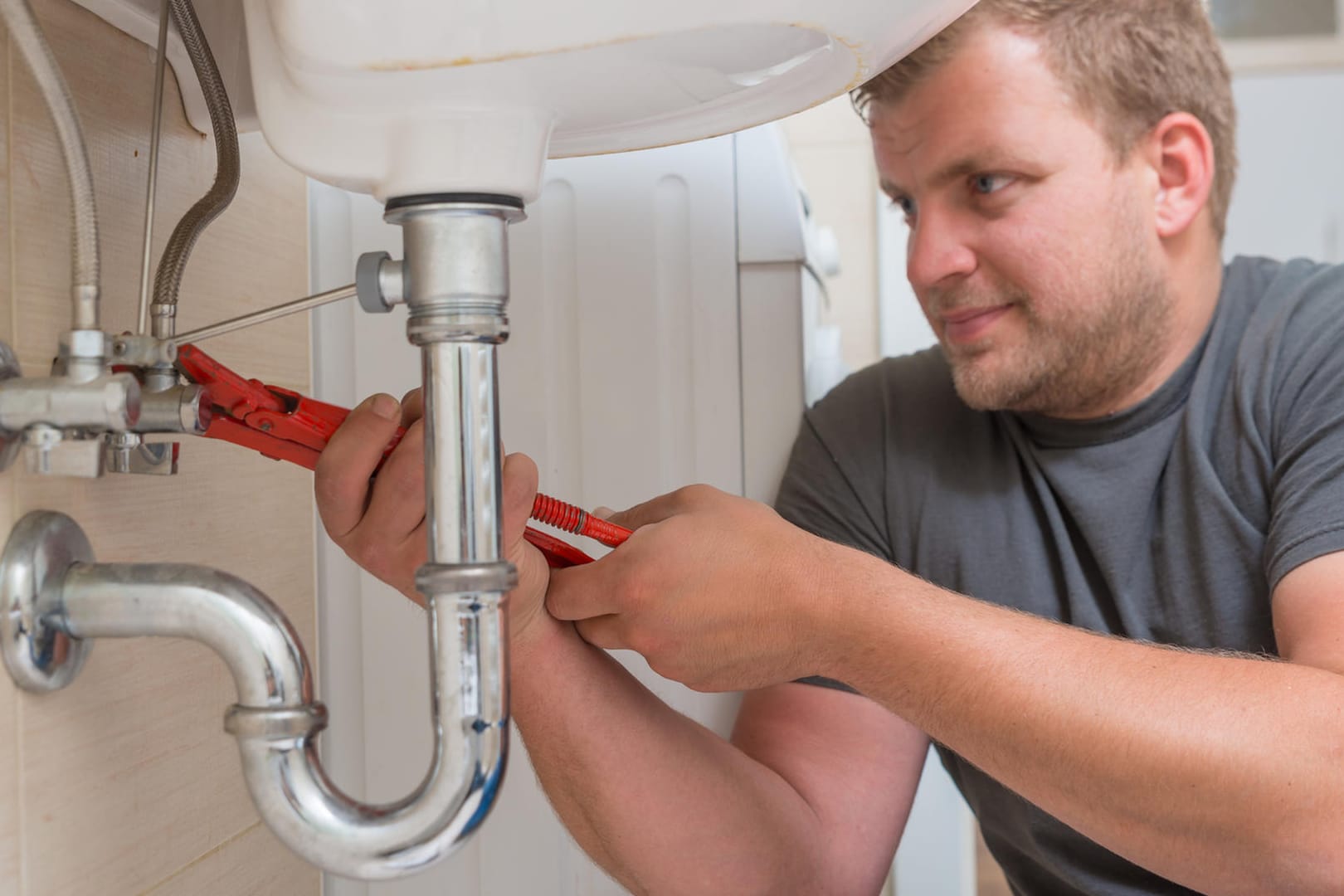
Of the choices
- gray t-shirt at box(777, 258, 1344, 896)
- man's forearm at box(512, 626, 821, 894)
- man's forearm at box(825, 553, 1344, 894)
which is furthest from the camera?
gray t-shirt at box(777, 258, 1344, 896)

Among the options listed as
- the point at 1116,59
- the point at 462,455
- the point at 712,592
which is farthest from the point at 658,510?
the point at 1116,59

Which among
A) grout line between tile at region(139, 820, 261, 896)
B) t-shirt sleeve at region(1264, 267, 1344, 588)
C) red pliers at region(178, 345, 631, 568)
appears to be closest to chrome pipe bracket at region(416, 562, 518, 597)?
red pliers at region(178, 345, 631, 568)

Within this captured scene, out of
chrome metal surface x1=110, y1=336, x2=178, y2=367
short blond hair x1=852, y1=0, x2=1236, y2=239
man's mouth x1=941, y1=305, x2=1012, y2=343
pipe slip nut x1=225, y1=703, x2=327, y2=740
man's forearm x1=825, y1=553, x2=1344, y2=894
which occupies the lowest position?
man's forearm x1=825, y1=553, x2=1344, y2=894

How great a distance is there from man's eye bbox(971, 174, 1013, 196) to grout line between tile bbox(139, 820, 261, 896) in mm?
708

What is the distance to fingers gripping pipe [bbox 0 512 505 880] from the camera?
1.58ft

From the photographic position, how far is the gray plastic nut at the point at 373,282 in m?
0.49

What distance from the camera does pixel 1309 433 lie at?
32.4 inches

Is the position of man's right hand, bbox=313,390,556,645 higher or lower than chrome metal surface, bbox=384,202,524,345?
lower

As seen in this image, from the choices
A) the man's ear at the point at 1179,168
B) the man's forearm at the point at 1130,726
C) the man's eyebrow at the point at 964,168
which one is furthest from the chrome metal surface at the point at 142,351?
the man's ear at the point at 1179,168

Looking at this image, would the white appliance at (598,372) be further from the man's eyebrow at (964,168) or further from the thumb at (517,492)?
the thumb at (517,492)

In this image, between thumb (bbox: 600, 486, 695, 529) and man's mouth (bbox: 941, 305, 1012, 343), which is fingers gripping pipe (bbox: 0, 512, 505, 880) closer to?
thumb (bbox: 600, 486, 695, 529)

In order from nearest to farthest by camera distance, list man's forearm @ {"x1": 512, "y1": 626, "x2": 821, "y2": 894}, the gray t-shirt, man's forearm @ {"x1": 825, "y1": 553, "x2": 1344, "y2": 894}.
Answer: man's forearm @ {"x1": 825, "y1": 553, "x2": 1344, "y2": 894}
man's forearm @ {"x1": 512, "y1": 626, "x2": 821, "y2": 894}
the gray t-shirt

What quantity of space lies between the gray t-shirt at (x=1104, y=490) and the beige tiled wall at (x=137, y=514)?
0.43 m

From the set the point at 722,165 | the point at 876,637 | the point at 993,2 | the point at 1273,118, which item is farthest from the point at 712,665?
the point at 1273,118
